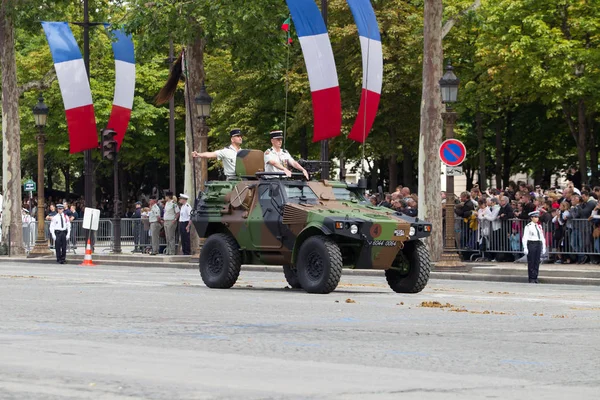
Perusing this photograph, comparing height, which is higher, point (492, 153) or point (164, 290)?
point (492, 153)

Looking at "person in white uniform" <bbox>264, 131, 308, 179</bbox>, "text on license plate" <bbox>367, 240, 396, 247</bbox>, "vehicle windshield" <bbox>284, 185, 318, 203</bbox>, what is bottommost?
"text on license plate" <bbox>367, 240, 396, 247</bbox>

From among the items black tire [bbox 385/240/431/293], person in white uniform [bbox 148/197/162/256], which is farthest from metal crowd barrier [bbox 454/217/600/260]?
person in white uniform [bbox 148/197/162/256]

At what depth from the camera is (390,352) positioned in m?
11.5

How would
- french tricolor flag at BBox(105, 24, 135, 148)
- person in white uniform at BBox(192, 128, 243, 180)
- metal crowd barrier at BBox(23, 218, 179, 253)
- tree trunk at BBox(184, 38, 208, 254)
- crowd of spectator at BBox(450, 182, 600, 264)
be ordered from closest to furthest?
person in white uniform at BBox(192, 128, 243, 180), crowd of spectator at BBox(450, 182, 600, 264), tree trunk at BBox(184, 38, 208, 254), french tricolor flag at BBox(105, 24, 135, 148), metal crowd barrier at BBox(23, 218, 179, 253)

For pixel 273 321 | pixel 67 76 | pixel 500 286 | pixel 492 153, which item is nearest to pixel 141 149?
pixel 492 153

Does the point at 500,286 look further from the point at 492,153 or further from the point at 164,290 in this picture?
the point at 492,153

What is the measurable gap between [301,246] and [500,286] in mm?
5757

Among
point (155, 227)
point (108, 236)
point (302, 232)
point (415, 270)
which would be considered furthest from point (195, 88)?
point (415, 270)

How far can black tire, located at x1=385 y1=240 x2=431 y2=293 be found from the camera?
66.8ft

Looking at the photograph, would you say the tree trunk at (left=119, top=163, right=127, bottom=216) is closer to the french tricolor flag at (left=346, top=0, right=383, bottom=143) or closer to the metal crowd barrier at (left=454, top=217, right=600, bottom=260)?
the metal crowd barrier at (left=454, top=217, right=600, bottom=260)

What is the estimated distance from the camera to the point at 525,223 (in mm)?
31062

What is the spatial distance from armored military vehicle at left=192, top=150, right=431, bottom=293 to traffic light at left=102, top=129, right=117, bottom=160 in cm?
1618

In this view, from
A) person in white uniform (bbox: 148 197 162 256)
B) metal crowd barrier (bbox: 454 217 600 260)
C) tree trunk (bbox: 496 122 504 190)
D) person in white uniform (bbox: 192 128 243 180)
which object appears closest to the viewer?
person in white uniform (bbox: 192 128 243 180)

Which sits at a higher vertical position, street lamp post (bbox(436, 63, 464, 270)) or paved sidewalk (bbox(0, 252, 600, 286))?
street lamp post (bbox(436, 63, 464, 270))
